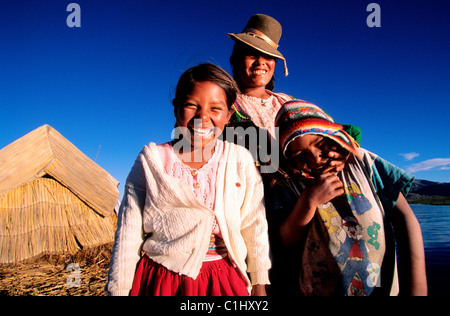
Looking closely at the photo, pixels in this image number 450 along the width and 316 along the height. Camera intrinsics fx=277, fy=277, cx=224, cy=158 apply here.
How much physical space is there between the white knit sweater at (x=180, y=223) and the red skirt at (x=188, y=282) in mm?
39

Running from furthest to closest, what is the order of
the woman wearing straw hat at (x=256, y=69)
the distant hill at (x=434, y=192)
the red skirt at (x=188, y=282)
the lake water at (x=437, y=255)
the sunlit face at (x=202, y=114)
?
the distant hill at (x=434, y=192) → the lake water at (x=437, y=255) → the woman wearing straw hat at (x=256, y=69) → the sunlit face at (x=202, y=114) → the red skirt at (x=188, y=282)

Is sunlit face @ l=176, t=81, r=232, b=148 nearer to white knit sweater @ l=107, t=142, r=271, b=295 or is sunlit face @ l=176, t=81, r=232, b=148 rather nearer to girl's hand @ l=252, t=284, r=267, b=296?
white knit sweater @ l=107, t=142, r=271, b=295

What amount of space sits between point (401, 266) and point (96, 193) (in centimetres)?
546

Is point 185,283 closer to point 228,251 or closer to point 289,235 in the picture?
point 228,251

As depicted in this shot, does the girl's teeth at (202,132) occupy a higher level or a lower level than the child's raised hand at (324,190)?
higher

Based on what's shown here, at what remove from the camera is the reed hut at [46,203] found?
4750 mm

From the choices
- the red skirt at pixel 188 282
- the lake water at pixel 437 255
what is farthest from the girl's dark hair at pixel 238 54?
the lake water at pixel 437 255

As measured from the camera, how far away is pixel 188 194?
142cm

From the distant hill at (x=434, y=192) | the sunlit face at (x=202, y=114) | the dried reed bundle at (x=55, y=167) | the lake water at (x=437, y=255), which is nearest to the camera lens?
the sunlit face at (x=202, y=114)

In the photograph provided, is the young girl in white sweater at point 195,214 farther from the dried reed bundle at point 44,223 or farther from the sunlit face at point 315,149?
the dried reed bundle at point 44,223

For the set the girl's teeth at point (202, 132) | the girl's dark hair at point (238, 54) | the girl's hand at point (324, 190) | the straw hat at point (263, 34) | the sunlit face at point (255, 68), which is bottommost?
the girl's hand at point (324, 190)

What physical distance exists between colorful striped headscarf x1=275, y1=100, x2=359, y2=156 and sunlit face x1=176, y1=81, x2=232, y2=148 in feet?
1.22

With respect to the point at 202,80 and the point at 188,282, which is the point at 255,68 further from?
the point at 188,282
